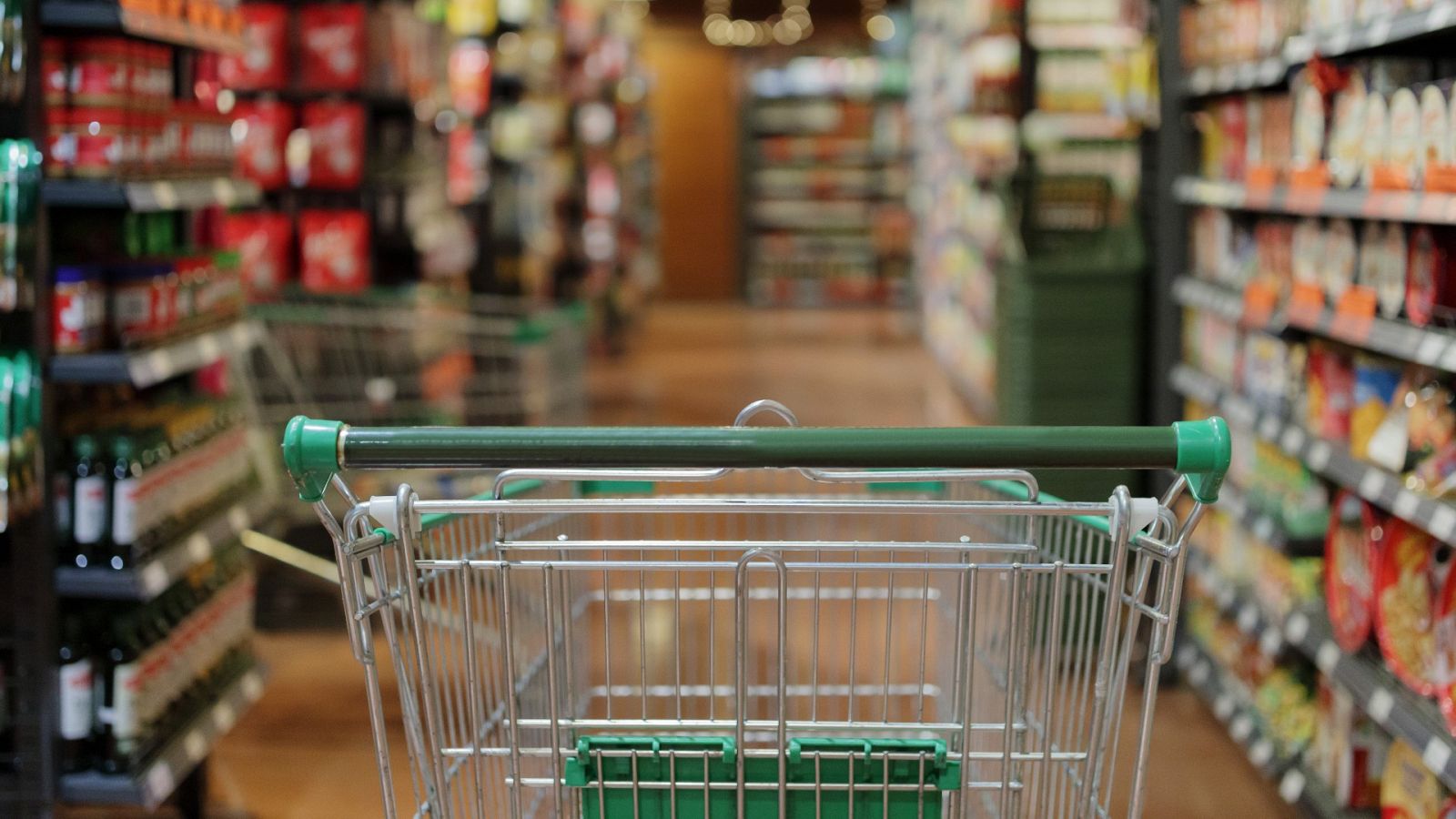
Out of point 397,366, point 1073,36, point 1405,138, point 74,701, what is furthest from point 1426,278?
point 1073,36

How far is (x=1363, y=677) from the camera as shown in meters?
3.14

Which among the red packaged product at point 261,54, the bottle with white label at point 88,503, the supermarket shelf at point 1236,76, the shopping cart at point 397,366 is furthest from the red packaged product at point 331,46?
the supermarket shelf at point 1236,76

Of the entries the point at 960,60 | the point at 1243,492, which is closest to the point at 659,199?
the point at 960,60

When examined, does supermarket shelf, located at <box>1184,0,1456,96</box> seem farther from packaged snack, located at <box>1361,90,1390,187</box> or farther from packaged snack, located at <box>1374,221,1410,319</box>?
packaged snack, located at <box>1374,221,1410,319</box>

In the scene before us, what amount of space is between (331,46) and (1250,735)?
395 centimetres

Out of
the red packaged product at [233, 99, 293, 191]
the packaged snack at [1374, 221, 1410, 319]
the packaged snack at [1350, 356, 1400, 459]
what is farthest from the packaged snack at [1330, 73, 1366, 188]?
the red packaged product at [233, 99, 293, 191]

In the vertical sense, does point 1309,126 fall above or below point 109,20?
below

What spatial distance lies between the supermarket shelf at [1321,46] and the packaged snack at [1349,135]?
9 centimetres

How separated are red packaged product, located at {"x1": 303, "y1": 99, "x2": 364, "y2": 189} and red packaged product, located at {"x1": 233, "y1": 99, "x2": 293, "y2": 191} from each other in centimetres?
9

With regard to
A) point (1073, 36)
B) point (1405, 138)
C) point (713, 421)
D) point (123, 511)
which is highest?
point (1073, 36)

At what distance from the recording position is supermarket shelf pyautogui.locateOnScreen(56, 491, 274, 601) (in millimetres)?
3193

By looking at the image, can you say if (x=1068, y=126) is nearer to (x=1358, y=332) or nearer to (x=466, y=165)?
(x=466, y=165)

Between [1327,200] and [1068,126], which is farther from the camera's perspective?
[1068,126]

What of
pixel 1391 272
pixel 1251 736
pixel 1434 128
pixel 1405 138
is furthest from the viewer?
pixel 1251 736
